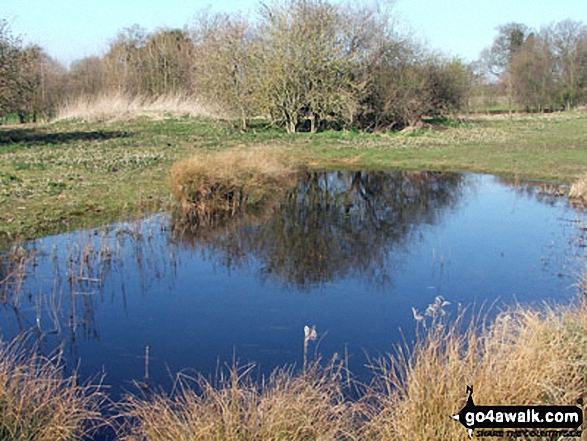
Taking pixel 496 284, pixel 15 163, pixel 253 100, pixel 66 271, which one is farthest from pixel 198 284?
pixel 253 100

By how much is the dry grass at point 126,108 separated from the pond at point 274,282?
860 inches

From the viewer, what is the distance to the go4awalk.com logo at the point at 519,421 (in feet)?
11.9

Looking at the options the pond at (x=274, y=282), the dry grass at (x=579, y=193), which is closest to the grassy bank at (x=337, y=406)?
the pond at (x=274, y=282)

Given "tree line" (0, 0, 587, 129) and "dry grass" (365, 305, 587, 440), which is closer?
"dry grass" (365, 305, 587, 440)

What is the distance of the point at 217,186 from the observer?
11.6m

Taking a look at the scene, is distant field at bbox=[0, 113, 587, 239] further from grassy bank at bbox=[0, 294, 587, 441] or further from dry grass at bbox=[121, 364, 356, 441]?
dry grass at bbox=[121, 364, 356, 441]

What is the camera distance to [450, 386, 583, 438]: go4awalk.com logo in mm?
3641

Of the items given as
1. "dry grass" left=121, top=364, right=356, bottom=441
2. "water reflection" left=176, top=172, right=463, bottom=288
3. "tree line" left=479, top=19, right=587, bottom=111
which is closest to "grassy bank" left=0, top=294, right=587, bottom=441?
"dry grass" left=121, top=364, right=356, bottom=441

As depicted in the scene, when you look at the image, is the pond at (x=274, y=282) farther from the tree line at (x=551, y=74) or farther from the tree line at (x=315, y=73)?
the tree line at (x=551, y=74)

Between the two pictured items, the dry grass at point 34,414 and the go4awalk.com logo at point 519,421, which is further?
the dry grass at point 34,414

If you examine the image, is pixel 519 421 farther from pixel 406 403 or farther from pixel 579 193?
pixel 579 193

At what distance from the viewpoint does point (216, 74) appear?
25.3 meters

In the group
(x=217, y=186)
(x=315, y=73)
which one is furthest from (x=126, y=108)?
(x=217, y=186)

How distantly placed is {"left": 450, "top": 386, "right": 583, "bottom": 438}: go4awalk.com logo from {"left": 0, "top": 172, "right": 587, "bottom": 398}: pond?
63.9 inches
